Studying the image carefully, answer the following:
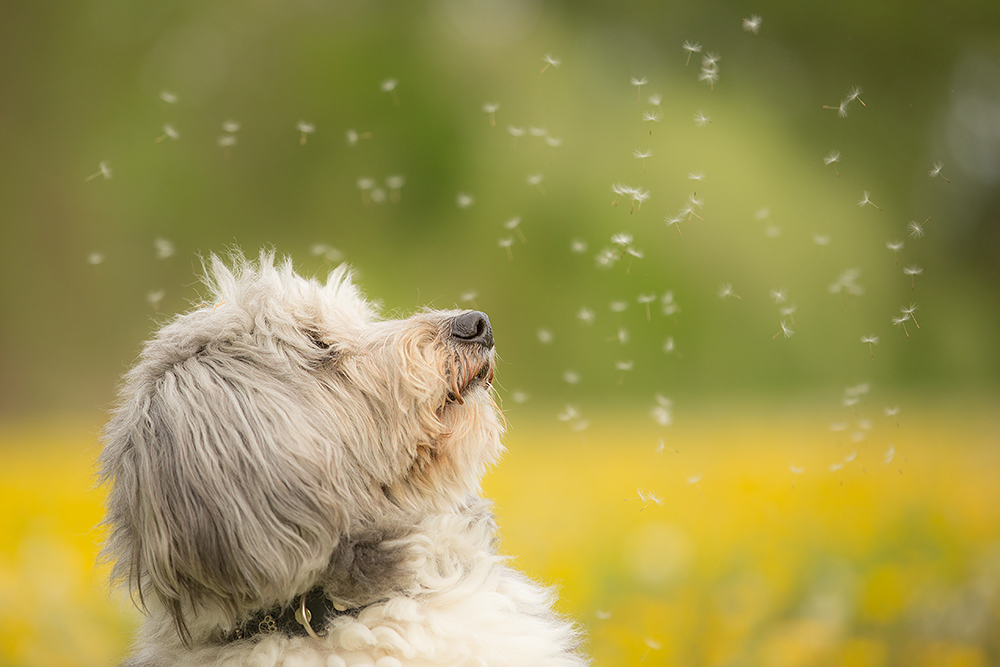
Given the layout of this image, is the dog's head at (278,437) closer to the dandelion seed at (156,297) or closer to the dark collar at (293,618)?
the dark collar at (293,618)

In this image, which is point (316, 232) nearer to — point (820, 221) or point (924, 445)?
point (820, 221)

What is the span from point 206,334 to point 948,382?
5317mm

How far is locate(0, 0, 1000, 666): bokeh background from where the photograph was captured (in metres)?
3.61

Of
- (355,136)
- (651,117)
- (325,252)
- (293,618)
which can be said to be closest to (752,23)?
(651,117)

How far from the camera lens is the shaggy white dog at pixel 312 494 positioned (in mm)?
2035

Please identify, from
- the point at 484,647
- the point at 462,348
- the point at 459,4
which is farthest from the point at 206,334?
the point at 459,4

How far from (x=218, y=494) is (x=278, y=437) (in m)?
0.21

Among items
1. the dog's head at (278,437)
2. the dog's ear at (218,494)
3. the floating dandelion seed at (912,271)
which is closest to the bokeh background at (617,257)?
the floating dandelion seed at (912,271)

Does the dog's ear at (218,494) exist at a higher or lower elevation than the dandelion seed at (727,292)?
lower

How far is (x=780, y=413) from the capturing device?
6.38 meters

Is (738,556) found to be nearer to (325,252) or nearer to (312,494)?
(312,494)

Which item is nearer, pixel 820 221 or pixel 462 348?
pixel 462 348

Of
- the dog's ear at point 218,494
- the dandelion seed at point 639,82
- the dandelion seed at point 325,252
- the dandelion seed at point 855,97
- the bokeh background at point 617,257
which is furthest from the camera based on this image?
the dandelion seed at point 325,252

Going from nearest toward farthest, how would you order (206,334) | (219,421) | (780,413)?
(219,421) < (206,334) < (780,413)
